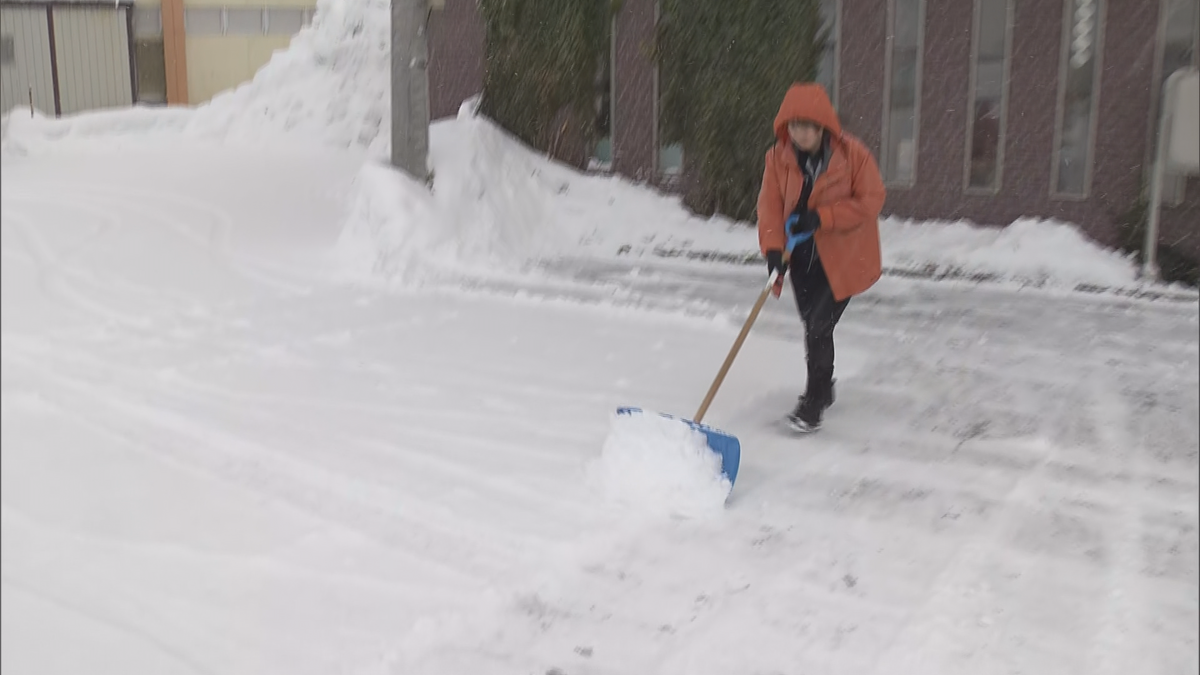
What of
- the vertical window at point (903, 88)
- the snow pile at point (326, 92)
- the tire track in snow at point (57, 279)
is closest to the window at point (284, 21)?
the snow pile at point (326, 92)

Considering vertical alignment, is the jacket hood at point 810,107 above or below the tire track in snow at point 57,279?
above

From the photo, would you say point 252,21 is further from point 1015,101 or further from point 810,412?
point 810,412

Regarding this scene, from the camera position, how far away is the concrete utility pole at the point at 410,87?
24.5 feet

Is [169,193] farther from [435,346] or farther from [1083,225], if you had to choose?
[1083,225]

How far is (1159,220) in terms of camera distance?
7430mm

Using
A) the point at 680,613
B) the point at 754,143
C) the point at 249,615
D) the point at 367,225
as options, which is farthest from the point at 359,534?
the point at 754,143

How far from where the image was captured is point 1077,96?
7.80 metres

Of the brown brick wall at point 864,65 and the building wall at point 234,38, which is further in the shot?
the building wall at point 234,38

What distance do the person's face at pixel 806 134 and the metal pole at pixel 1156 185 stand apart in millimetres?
4614

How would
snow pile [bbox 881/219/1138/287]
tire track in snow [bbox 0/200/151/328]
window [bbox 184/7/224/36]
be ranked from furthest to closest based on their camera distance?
1. window [bbox 184/7/224/36]
2. snow pile [bbox 881/219/1138/287]
3. tire track in snow [bbox 0/200/151/328]

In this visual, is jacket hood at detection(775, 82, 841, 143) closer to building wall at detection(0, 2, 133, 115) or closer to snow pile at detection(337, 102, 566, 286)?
snow pile at detection(337, 102, 566, 286)

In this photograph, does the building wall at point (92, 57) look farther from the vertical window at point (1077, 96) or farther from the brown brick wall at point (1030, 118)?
the vertical window at point (1077, 96)

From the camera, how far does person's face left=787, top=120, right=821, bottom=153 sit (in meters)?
3.76

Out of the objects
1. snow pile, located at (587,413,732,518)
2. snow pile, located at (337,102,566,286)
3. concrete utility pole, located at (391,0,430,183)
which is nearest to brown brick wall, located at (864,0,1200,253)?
snow pile, located at (337,102,566,286)
